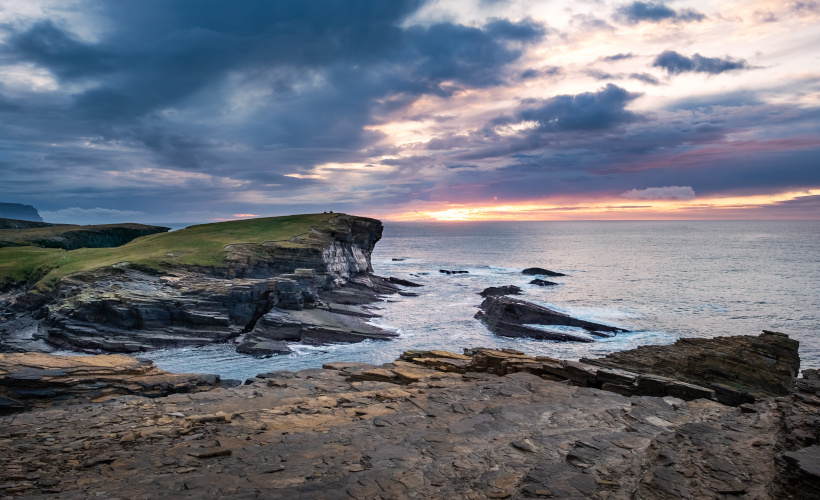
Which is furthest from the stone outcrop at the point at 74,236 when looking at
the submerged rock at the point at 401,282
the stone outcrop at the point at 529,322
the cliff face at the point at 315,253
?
the stone outcrop at the point at 529,322

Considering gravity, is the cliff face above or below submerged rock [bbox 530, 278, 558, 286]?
above

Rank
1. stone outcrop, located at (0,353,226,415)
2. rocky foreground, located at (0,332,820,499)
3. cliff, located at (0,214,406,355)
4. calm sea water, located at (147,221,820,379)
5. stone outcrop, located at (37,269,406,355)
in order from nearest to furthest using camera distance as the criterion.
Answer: rocky foreground, located at (0,332,820,499) → stone outcrop, located at (0,353,226,415) → stone outcrop, located at (37,269,406,355) → calm sea water, located at (147,221,820,379) → cliff, located at (0,214,406,355)

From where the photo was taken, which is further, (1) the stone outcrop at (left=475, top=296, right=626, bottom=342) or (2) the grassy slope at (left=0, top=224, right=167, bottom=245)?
(2) the grassy slope at (left=0, top=224, right=167, bottom=245)

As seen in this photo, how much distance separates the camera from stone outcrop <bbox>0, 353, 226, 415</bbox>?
18.0 m

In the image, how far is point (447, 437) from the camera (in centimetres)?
1241

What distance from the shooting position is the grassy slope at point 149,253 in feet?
159

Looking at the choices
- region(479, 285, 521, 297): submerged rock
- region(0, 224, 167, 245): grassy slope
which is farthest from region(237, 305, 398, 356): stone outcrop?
region(0, 224, 167, 245): grassy slope

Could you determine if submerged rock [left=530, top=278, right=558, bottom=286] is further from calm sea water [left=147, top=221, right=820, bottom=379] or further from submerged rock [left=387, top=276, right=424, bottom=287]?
submerged rock [left=387, top=276, right=424, bottom=287]

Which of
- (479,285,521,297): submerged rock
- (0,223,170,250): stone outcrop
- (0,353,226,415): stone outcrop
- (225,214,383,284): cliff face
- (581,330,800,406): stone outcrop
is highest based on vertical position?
(0,223,170,250): stone outcrop

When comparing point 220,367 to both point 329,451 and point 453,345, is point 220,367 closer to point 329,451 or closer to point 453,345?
point 453,345

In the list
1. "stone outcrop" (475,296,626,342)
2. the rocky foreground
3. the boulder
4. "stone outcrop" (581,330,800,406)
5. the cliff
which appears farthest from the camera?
"stone outcrop" (475,296,626,342)

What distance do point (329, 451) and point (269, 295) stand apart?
37.5 meters

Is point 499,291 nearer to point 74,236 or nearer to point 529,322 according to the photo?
point 529,322

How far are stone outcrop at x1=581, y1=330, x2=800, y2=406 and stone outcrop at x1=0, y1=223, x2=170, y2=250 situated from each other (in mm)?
91073
